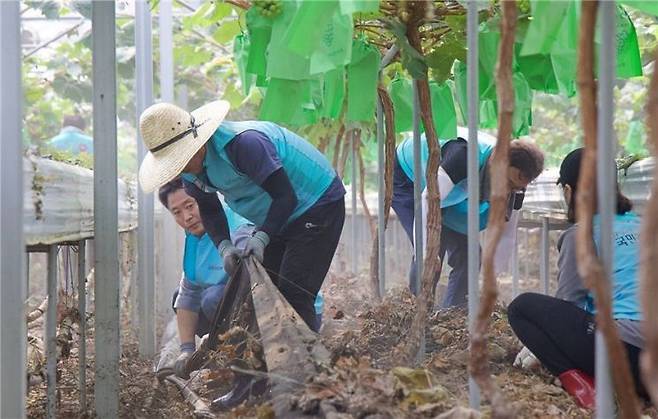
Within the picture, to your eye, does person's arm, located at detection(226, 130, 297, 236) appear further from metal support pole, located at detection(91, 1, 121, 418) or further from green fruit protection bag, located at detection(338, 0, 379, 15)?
green fruit protection bag, located at detection(338, 0, 379, 15)

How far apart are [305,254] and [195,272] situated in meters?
1.15

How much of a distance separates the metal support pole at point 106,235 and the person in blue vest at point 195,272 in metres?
1.17

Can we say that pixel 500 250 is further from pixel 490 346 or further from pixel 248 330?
pixel 248 330

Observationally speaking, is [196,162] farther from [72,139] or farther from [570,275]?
[72,139]

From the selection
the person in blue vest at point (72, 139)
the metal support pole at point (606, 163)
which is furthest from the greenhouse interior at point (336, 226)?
the person in blue vest at point (72, 139)

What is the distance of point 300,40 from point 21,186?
3.42ft

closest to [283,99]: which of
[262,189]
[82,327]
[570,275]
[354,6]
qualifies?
[262,189]

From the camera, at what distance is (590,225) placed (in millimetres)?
2023

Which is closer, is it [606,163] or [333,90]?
[606,163]

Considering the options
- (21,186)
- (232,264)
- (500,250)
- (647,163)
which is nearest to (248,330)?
(232,264)

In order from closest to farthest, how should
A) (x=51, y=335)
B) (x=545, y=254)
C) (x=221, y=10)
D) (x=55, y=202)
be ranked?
(x=55, y=202), (x=51, y=335), (x=221, y=10), (x=545, y=254)

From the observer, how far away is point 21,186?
2850mm

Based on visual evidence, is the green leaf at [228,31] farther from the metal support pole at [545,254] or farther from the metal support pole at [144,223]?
the metal support pole at [545,254]

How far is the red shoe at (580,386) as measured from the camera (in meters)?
3.55
